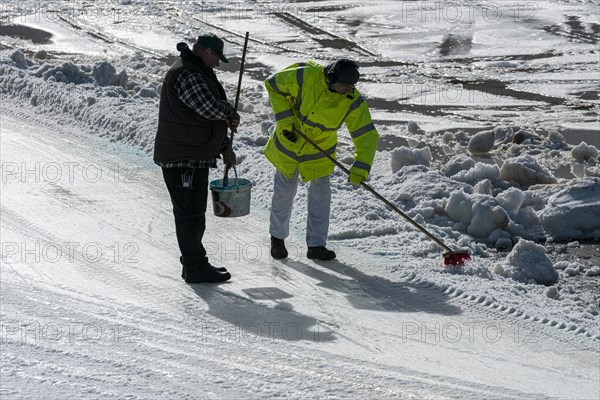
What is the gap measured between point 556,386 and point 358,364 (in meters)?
1.06

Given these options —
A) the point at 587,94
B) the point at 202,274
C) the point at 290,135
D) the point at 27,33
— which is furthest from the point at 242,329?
the point at 27,33

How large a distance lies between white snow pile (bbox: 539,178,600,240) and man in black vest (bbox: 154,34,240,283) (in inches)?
112

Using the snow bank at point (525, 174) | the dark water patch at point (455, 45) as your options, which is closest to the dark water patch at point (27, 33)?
the dark water patch at point (455, 45)

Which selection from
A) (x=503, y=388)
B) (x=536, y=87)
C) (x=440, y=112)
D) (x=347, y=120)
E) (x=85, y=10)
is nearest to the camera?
(x=503, y=388)

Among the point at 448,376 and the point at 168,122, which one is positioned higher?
the point at 168,122

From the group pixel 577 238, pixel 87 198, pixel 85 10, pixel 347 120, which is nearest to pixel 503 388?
pixel 347 120

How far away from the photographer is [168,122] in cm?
677

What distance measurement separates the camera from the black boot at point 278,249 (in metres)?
7.71

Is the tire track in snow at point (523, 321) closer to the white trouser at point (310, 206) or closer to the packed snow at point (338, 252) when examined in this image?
the packed snow at point (338, 252)

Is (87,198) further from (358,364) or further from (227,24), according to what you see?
(227,24)

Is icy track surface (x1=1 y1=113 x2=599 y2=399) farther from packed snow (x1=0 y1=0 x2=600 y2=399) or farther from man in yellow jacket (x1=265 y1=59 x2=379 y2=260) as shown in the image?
man in yellow jacket (x1=265 y1=59 x2=379 y2=260)

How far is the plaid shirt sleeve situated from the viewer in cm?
652

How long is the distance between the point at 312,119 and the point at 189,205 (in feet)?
3.40

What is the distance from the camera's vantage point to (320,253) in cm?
768
